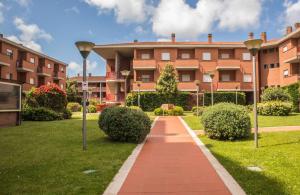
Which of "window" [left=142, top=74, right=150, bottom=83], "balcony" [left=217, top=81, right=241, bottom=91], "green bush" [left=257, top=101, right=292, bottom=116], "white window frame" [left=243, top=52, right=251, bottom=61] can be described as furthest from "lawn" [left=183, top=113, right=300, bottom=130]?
"white window frame" [left=243, top=52, right=251, bottom=61]

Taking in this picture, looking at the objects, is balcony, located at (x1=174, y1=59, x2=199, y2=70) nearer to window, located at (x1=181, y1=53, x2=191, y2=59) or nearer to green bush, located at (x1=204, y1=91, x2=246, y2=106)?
window, located at (x1=181, y1=53, x2=191, y2=59)

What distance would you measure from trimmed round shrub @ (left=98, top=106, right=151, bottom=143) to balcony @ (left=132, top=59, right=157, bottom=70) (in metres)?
25.1

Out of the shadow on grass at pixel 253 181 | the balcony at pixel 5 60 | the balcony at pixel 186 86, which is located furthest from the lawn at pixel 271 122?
the balcony at pixel 5 60

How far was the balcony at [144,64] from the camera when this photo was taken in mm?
35375

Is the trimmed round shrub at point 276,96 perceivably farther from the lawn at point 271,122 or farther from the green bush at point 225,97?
the green bush at point 225,97

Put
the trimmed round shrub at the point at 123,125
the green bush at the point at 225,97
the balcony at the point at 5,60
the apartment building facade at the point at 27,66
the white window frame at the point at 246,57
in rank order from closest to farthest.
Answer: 1. the trimmed round shrub at the point at 123,125
2. the balcony at the point at 5,60
3. the green bush at the point at 225,97
4. the apartment building facade at the point at 27,66
5. the white window frame at the point at 246,57

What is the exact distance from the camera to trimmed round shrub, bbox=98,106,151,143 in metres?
10.3

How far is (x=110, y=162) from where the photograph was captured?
23.5ft

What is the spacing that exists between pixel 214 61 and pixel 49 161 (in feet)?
105

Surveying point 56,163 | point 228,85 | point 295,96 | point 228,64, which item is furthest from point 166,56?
point 56,163

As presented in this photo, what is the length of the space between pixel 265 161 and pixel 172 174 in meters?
2.73

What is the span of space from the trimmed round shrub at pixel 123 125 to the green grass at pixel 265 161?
8.84ft

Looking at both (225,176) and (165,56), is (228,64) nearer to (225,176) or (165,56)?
(165,56)

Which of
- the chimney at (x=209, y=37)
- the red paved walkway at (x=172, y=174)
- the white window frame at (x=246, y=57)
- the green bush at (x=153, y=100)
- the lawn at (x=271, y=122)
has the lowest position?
the red paved walkway at (x=172, y=174)
